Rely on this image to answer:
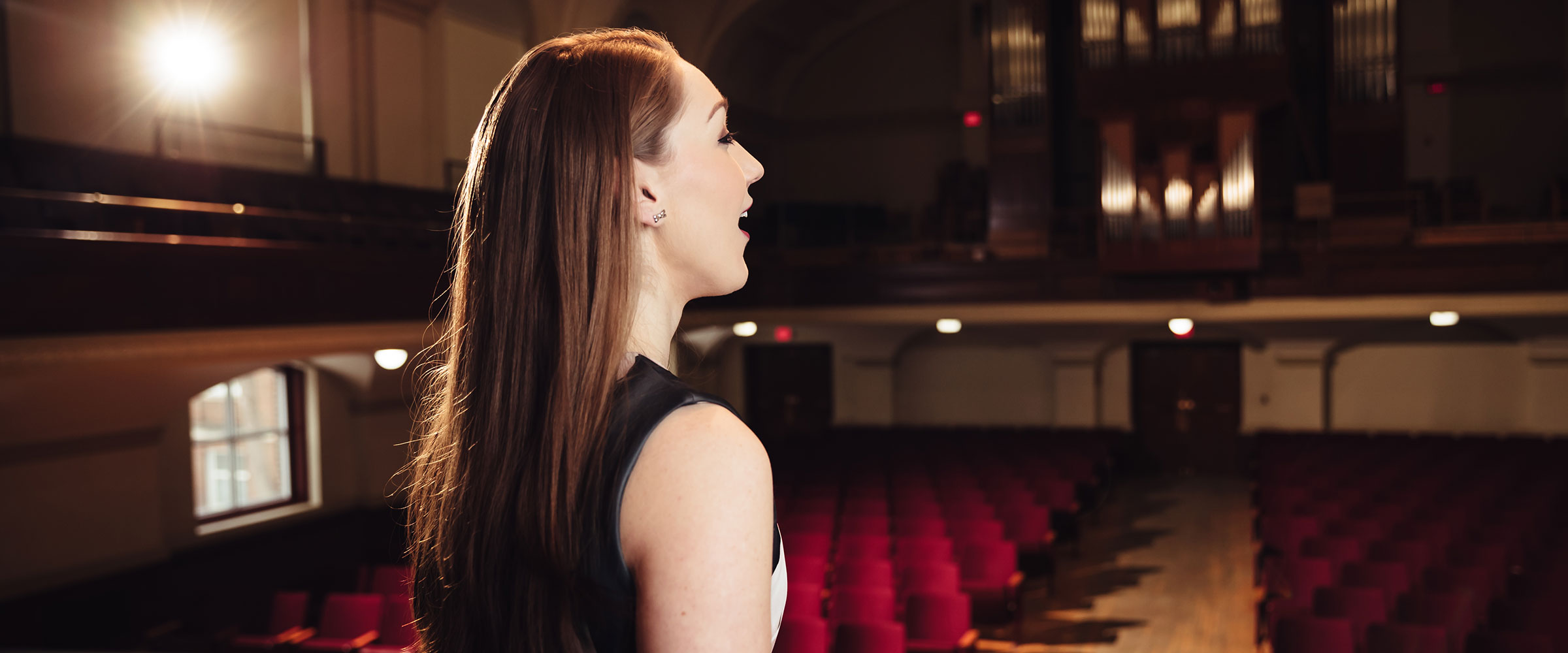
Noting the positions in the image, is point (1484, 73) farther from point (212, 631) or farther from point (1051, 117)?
point (212, 631)

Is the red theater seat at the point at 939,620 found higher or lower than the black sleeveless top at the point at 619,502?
lower

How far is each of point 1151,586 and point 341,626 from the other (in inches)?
262

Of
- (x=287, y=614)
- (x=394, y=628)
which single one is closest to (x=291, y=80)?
(x=287, y=614)

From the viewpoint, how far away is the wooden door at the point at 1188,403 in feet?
50.2

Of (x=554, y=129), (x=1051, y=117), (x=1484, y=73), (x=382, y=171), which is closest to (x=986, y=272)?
(x=1051, y=117)

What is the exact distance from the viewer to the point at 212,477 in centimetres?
920

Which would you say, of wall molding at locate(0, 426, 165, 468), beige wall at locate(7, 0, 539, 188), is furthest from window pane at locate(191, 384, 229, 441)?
beige wall at locate(7, 0, 539, 188)

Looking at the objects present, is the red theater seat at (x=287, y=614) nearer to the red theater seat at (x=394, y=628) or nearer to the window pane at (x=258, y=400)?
the red theater seat at (x=394, y=628)

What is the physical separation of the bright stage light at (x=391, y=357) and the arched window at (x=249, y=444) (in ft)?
7.53

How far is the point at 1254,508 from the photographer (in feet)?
33.9

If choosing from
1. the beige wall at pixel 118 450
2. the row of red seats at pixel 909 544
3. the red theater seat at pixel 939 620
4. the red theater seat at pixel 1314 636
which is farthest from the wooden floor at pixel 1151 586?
the beige wall at pixel 118 450

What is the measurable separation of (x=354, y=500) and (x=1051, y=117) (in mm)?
10137

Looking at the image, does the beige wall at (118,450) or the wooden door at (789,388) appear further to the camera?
the wooden door at (789,388)

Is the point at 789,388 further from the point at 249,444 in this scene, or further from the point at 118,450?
the point at 118,450
